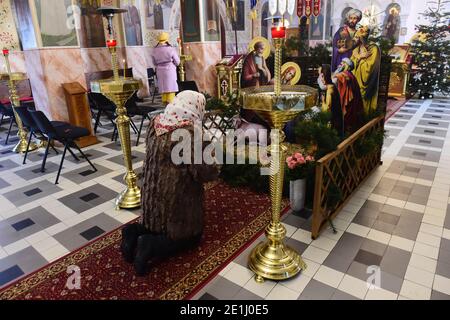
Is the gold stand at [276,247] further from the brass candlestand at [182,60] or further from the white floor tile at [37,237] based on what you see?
the brass candlestand at [182,60]

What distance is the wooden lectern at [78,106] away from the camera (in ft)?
19.2

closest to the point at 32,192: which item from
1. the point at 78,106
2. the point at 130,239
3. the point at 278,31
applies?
the point at 78,106

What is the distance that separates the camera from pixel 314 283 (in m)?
2.43

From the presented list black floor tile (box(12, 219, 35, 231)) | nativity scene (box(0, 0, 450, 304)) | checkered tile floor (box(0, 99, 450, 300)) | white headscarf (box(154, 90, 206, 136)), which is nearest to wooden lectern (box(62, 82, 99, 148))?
nativity scene (box(0, 0, 450, 304))

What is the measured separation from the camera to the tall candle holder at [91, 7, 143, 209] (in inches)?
122

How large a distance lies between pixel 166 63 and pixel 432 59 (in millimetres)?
7451

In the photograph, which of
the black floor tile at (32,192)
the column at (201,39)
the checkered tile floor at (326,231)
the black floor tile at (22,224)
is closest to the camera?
the checkered tile floor at (326,231)

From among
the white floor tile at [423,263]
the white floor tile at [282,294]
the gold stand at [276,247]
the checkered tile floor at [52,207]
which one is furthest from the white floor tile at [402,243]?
the checkered tile floor at [52,207]

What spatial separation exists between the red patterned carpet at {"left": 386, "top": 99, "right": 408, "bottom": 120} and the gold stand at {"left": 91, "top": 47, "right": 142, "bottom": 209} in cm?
618

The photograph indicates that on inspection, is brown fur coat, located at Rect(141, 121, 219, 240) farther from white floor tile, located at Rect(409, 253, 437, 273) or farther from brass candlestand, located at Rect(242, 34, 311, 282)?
white floor tile, located at Rect(409, 253, 437, 273)

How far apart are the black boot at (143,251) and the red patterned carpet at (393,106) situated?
6.75m

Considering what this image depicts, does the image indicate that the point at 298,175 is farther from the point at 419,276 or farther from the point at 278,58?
the point at 278,58
